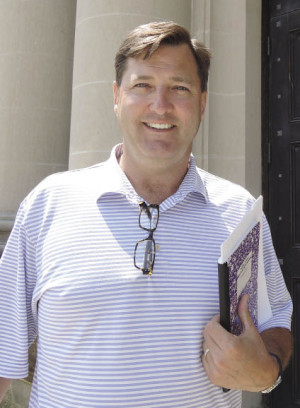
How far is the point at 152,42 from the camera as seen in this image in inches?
56.8

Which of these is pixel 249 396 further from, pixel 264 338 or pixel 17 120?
pixel 17 120

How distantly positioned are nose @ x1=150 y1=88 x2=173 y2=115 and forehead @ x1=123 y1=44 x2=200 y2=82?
0.06m

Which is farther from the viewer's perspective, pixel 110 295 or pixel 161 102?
pixel 161 102

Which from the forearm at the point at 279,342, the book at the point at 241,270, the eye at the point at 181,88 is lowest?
the forearm at the point at 279,342

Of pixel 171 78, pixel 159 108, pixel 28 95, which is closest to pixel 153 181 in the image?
pixel 159 108

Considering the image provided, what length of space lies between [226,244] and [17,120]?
4110 millimetres

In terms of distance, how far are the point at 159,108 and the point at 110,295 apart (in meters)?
0.61

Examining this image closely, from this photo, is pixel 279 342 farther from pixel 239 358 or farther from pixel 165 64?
pixel 165 64

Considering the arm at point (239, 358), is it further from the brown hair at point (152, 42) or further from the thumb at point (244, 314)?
the brown hair at point (152, 42)

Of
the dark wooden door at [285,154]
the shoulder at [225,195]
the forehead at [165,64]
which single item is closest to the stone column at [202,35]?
the dark wooden door at [285,154]

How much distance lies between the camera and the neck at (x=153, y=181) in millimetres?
1475

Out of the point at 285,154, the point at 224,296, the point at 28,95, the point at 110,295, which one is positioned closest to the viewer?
the point at 224,296

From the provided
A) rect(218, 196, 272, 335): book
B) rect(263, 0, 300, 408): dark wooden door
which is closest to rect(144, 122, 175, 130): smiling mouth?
rect(218, 196, 272, 335): book

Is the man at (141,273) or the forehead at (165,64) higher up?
the forehead at (165,64)
